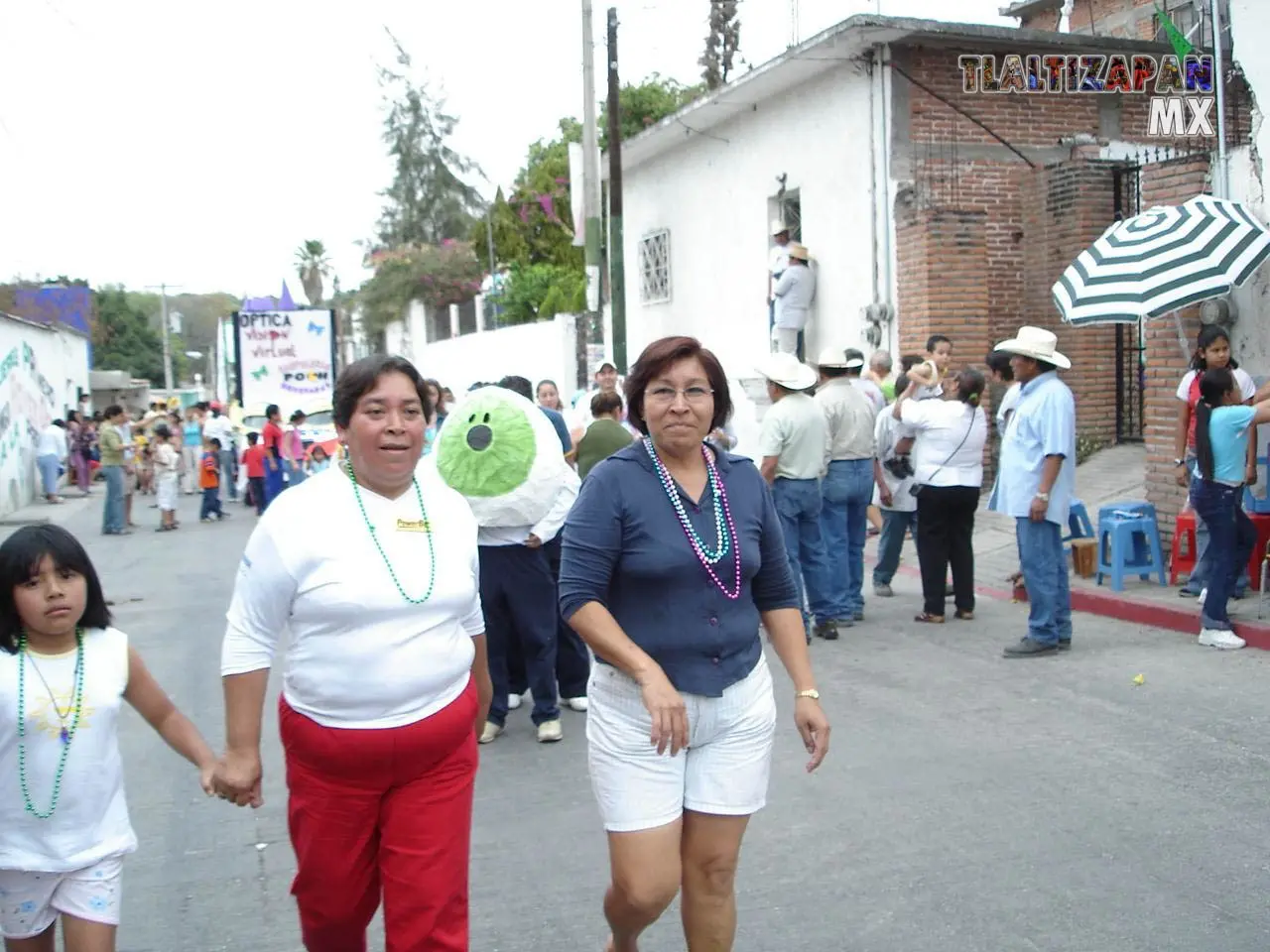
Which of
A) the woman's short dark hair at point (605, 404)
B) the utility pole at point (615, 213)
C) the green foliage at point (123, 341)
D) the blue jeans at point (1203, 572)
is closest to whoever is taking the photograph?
the woman's short dark hair at point (605, 404)

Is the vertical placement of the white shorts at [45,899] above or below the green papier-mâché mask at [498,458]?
below

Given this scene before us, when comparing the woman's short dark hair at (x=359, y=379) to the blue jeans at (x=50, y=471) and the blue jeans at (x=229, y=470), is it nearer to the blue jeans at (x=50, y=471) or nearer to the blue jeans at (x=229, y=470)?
the blue jeans at (x=229, y=470)

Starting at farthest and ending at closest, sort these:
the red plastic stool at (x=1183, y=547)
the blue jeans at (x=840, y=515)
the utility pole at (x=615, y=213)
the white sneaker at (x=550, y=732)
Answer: the utility pole at (x=615, y=213) < the red plastic stool at (x=1183, y=547) < the blue jeans at (x=840, y=515) < the white sneaker at (x=550, y=732)

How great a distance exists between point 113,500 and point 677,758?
755 inches

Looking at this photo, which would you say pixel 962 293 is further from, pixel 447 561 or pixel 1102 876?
pixel 447 561

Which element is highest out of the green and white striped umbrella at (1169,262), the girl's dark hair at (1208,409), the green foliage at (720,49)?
the green foliage at (720,49)

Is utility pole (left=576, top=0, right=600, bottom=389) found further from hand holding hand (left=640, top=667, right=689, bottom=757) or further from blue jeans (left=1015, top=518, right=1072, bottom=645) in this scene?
hand holding hand (left=640, top=667, right=689, bottom=757)

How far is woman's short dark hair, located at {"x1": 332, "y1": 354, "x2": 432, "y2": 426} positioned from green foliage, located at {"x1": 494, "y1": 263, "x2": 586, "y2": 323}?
32.3 metres

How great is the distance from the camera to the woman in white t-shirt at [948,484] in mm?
9781

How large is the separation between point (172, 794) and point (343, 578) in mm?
3741

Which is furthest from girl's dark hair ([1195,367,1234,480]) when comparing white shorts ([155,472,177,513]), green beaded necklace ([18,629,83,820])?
white shorts ([155,472,177,513])

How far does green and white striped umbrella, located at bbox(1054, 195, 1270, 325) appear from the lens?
9.62 metres

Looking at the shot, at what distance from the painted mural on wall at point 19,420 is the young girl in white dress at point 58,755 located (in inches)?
944

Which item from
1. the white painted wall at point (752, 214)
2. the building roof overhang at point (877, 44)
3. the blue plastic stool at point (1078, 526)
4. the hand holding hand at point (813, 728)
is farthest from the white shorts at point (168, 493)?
the hand holding hand at point (813, 728)
